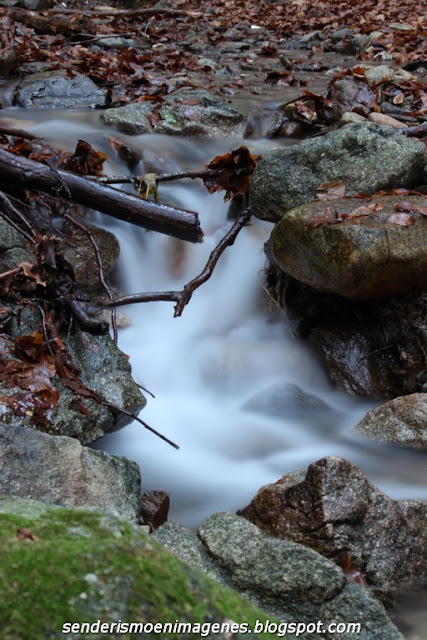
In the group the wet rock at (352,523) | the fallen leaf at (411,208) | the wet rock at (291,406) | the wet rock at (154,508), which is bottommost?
the wet rock at (291,406)

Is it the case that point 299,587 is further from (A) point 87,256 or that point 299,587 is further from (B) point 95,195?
(A) point 87,256

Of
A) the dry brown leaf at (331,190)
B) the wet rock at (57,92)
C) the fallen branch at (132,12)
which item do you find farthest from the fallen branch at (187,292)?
the fallen branch at (132,12)

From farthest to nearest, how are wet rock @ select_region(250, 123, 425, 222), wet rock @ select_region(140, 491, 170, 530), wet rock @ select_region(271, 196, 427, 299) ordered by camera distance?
wet rock @ select_region(250, 123, 425, 222)
wet rock @ select_region(271, 196, 427, 299)
wet rock @ select_region(140, 491, 170, 530)

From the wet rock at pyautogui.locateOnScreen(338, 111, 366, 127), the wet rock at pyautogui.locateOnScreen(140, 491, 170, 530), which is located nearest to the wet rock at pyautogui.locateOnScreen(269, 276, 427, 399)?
the wet rock at pyautogui.locateOnScreen(338, 111, 366, 127)

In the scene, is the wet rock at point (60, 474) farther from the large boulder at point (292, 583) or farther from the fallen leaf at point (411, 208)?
the fallen leaf at point (411, 208)

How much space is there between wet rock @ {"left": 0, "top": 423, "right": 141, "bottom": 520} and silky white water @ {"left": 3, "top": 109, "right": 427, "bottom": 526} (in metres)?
0.62

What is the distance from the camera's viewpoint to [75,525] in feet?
5.36

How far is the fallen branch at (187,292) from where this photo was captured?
429cm

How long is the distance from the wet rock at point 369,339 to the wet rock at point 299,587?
8.45 ft

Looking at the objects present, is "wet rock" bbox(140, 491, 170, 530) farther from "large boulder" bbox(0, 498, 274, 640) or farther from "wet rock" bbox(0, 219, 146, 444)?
"large boulder" bbox(0, 498, 274, 640)

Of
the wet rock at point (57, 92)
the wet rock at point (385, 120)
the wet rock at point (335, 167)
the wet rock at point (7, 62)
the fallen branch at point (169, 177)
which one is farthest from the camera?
the wet rock at point (7, 62)

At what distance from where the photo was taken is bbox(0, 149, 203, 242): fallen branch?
4.73m

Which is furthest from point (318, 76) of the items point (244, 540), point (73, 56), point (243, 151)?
point (244, 540)

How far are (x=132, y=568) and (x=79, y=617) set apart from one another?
15 cm
